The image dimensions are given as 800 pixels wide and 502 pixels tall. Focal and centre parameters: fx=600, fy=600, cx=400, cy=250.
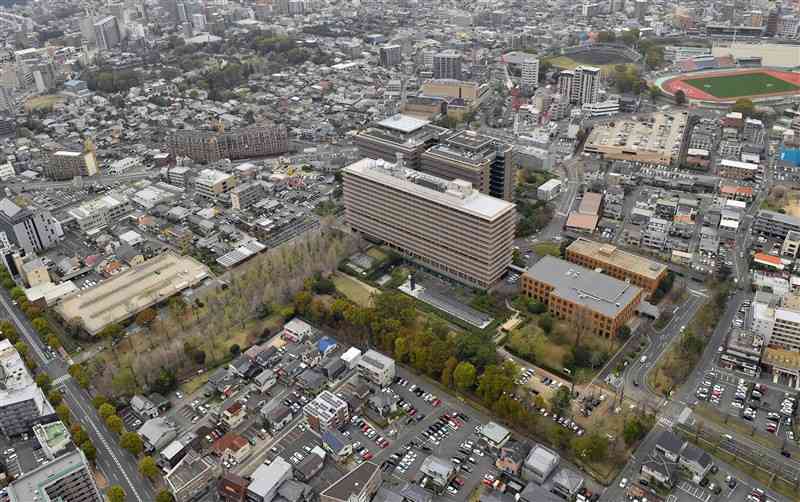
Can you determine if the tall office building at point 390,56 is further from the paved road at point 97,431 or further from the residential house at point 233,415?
the residential house at point 233,415

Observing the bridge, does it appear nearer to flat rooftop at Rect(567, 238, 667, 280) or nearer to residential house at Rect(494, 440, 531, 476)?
flat rooftop at Rect(567, 238, 667, 280)

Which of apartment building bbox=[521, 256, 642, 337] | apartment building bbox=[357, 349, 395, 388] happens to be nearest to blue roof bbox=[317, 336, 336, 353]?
apartment building bbox=[357, 349, 395, 388]

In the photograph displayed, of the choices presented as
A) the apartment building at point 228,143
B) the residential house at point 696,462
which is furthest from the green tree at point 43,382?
the apartment building at point 228,143

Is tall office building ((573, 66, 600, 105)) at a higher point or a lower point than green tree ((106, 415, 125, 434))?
higher

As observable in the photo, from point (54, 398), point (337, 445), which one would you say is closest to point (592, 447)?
point (337, 445)

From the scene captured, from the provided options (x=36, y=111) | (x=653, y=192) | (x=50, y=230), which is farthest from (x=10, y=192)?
(x=653, y=192)

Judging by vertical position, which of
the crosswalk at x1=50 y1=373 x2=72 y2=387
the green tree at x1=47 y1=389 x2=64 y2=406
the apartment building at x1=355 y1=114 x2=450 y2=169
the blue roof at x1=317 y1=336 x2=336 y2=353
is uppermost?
the apartment building at x1=355 y1=114 x2=450 y2=169
